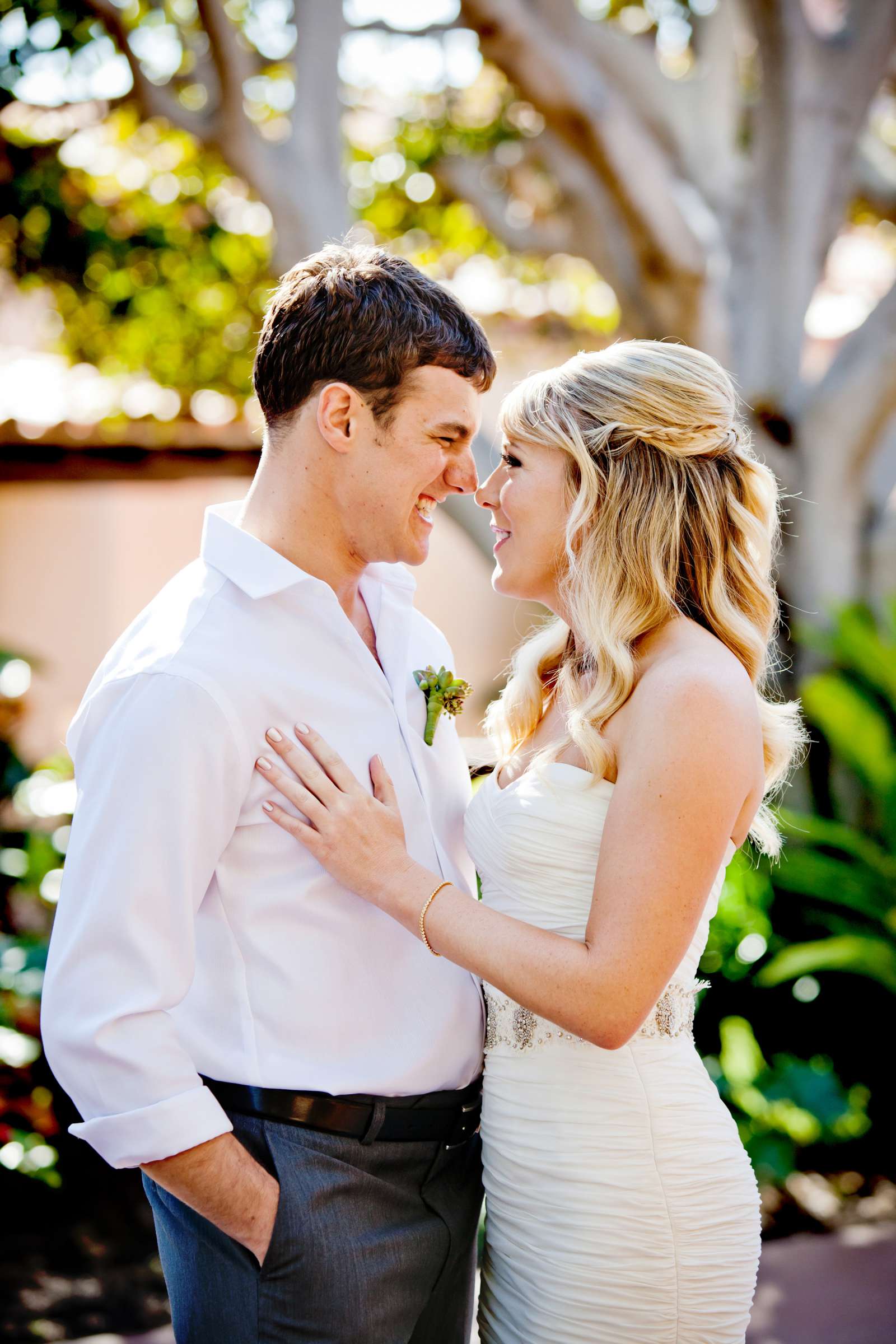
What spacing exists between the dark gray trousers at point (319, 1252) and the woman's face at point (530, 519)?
109 cm

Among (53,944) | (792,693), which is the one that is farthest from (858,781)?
(53,944)

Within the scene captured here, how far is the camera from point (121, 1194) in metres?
4.75

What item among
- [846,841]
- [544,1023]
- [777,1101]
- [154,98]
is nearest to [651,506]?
[544,1023]

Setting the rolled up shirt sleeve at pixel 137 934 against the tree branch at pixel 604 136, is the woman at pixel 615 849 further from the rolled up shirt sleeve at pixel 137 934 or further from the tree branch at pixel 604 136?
the tree branch at pixel 604 136

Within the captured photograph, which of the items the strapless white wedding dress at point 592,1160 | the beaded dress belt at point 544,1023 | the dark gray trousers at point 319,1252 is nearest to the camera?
the dark gray trousers at point 319,1252

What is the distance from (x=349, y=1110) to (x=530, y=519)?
45.0 inches

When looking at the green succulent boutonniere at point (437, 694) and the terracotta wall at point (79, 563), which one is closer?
the green succulent boutonniere at point (437, 694)

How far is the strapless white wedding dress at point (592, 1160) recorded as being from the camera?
1.96 meters

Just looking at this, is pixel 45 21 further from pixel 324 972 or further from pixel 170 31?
pixel 324 972

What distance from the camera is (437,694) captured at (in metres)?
2.25

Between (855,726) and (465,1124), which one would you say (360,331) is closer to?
(465,1124)


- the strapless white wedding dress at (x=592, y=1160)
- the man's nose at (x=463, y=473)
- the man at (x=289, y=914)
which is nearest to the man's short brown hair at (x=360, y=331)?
the man at (x=289, y=914)

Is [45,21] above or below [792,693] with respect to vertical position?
above

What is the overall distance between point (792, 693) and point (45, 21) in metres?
4.75
